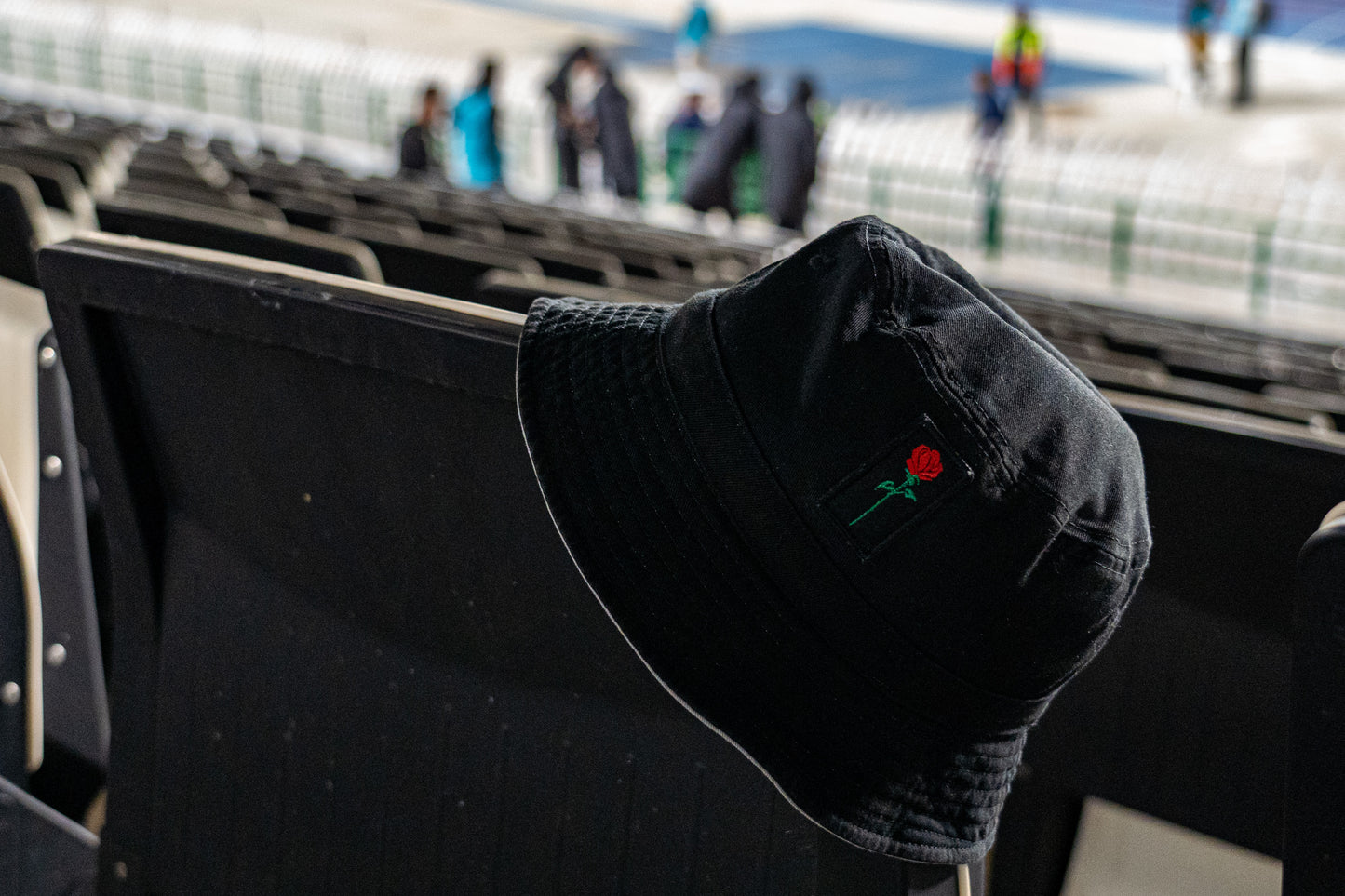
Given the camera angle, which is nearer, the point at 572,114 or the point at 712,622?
the point at 712,622

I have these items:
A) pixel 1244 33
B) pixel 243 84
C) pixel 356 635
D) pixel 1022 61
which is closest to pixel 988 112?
pixel 1022 61

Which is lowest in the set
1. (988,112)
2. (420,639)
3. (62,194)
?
(988,112)

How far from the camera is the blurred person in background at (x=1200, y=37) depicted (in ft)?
67.8

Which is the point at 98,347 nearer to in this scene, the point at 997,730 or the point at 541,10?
the point at 997,730

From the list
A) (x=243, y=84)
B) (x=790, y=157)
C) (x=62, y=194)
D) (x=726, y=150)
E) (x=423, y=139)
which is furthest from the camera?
(x=243, y=84)

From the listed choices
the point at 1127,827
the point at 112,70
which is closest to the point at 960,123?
the point at 112,70

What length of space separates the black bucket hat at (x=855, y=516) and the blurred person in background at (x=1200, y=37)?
71.1 feet

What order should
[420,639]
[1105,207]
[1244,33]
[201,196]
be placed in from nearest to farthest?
[420,639]
[201,196]
[1105,207]
[1244,33]

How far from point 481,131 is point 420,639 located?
11.1 m

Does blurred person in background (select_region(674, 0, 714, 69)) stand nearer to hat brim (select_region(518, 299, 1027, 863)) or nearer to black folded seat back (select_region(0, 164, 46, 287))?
black folded seat back (select_region(0, 164, 46, 287))

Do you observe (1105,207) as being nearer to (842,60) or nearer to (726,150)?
(726,150)

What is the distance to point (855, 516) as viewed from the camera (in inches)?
36.7

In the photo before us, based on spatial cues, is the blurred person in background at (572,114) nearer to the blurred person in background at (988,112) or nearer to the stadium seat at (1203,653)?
the blurred person in background at (988,112)

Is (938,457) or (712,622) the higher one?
(938,457)
